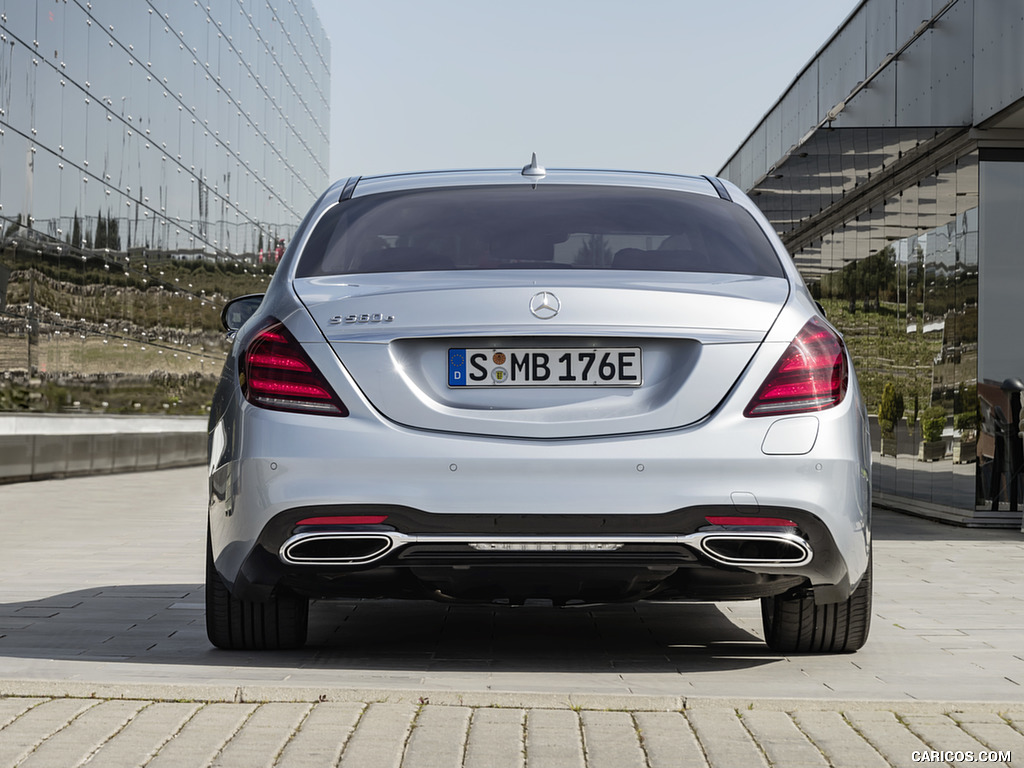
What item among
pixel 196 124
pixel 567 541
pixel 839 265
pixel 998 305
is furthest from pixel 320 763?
pixel 196 124

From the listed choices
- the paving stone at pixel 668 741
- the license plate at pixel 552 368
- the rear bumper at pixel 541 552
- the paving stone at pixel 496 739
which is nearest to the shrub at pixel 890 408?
the rear bumper at pixel 541 552

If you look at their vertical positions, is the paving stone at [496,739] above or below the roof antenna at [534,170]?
below

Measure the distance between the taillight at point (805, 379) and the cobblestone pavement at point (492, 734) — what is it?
2.92ft

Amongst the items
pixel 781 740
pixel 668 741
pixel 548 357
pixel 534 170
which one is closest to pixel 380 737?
pixel 668 741

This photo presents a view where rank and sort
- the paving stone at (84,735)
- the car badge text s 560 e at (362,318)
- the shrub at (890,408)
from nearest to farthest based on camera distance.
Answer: the paving stone at (84,735) → the car badge text s 560 e at (362,318) → the shrub at (890,408)

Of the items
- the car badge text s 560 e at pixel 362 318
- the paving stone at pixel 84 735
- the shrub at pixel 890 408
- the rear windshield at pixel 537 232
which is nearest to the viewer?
the paving stone at pixel 84 735

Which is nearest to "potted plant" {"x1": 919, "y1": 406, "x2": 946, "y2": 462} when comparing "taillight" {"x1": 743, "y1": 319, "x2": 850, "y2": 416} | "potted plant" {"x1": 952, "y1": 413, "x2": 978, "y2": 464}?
"potted plant" {"x1": 952, "y1": 413, "x2": 978, "y2": 464}

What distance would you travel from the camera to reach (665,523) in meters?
4.42

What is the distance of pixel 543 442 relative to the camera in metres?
4.44

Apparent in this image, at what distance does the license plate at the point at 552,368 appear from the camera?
4469 mm

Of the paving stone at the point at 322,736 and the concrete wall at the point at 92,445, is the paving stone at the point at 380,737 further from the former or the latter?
the concrete wall at the point at 92,445

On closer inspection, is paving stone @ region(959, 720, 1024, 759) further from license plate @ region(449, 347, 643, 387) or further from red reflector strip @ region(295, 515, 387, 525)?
red reflector strip @ region(295, 515, 387, 525)

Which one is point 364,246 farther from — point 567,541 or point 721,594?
point 721,594

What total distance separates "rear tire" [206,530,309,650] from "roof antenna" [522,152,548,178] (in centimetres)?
175
